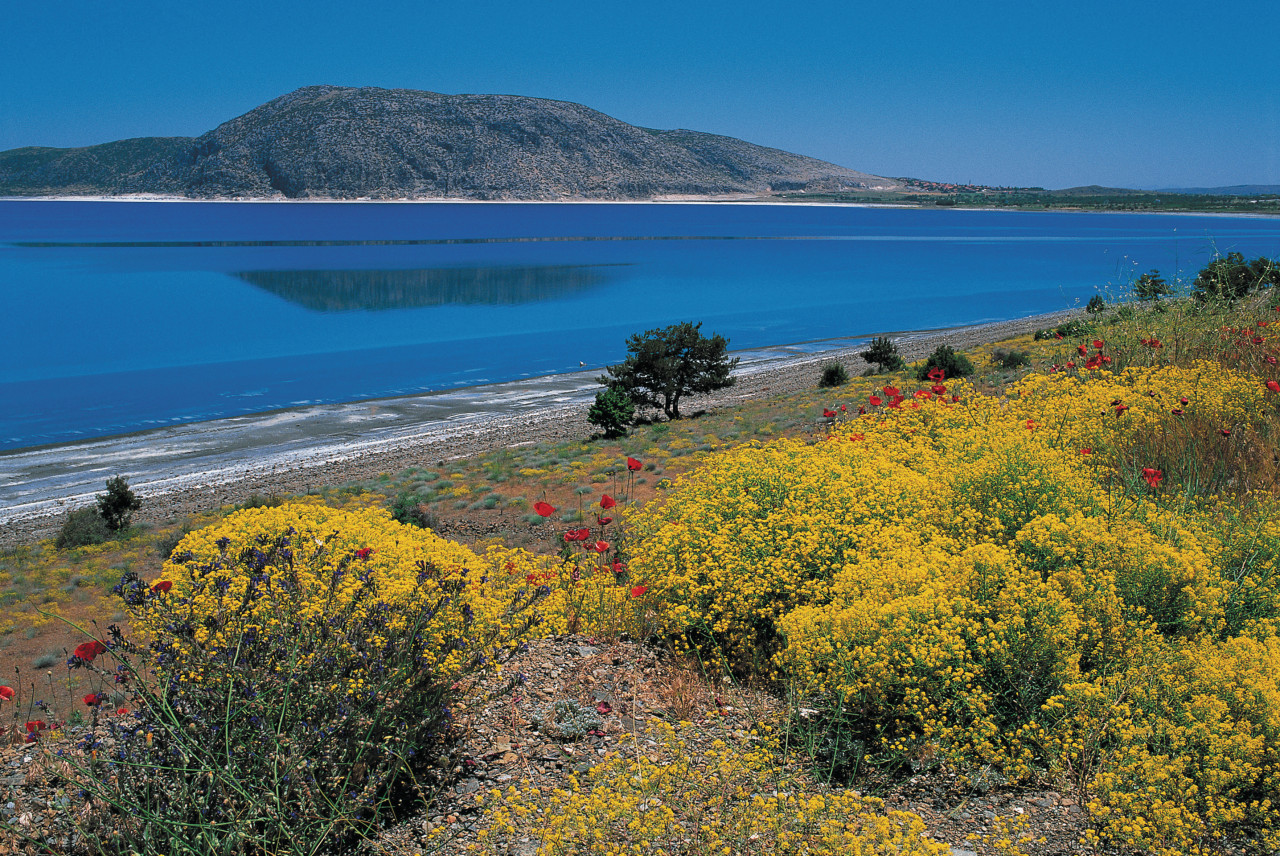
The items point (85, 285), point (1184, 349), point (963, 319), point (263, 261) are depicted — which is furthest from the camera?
point (263, 261)

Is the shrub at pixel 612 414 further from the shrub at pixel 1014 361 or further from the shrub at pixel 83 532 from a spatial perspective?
the shrub at pixel 83 532

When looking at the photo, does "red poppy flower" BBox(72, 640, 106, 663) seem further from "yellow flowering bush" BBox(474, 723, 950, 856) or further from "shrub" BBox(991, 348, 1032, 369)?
"shrub" BBox(991, 348, 1032, 369)

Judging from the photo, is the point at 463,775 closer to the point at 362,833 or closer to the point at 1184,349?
the point at 362,833

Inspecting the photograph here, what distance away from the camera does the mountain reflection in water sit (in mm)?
59250

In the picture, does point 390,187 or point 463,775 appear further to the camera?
point 390,187

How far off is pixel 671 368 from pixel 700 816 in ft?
67.9

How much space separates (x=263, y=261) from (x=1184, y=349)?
86.6 metres

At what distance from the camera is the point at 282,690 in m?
3.38

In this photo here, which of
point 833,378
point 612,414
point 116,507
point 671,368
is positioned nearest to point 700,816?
point 116,507

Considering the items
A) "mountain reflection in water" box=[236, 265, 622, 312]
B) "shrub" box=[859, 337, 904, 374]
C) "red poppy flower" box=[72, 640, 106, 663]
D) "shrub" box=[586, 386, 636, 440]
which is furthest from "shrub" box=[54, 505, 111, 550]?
"mountain reflection in water" box=[236, 265, 622, 312]

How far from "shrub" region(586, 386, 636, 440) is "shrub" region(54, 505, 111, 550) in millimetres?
10532

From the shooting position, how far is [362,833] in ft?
10.3

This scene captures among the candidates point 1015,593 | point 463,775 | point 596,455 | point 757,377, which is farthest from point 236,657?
point 757,377

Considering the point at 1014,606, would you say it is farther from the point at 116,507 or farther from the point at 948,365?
the point at 948,365
